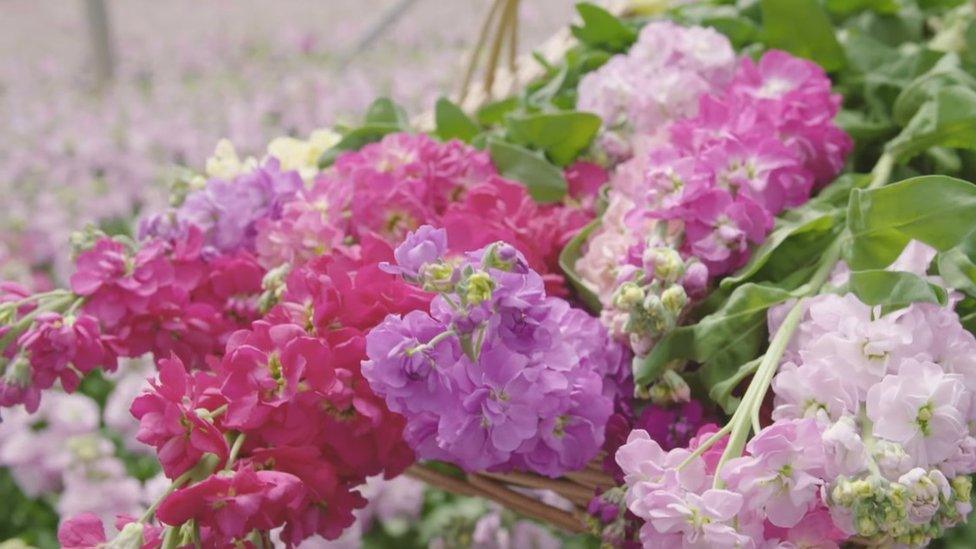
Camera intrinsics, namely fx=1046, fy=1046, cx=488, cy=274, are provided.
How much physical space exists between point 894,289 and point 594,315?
7.3 inches

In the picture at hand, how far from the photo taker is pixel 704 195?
1.71ft

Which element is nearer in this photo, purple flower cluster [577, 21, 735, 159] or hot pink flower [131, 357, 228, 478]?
hot pink flower [131, 357, 228, 478]

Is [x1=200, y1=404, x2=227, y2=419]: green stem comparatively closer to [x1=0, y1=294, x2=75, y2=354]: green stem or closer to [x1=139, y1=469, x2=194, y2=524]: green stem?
[x1=139, y1=469, x2=194, y2=524]: green stem

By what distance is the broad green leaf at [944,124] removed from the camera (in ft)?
1.89

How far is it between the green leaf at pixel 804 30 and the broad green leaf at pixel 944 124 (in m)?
0.14

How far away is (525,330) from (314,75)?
1.32 m

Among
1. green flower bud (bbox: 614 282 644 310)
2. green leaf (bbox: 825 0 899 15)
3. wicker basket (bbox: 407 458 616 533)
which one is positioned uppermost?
green flower bud (bbox: 614 282 644 310)

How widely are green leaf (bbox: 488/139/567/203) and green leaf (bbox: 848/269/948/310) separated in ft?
0.80

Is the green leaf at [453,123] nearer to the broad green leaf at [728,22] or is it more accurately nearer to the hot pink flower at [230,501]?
the broad green leaf at [728,22]

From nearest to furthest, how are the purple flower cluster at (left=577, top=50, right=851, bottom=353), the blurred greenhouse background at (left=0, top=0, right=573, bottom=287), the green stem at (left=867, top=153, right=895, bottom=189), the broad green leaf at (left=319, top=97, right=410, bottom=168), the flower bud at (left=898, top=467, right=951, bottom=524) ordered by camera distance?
the flower bud at (left=898, top=467, right=951, bottom=524)
the purple flower cluster at (left=577, top=50, right=851, bottom=353)
the green stem at (left=867, top=153, right=895, bottom=189)
the broad green leaf at (left=319, top=97, right=410, bottom=168)
the blurred greenhouse background at (left=0, top=0, right=573, bottom=287)

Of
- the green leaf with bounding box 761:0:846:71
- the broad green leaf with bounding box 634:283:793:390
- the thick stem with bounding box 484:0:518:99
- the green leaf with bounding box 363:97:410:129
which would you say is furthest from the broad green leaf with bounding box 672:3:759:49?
the broad green leaf with bounding box 634:283:793:390

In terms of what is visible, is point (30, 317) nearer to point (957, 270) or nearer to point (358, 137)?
point (358, 137)

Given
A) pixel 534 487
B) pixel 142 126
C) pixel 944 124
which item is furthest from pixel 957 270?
pixel 142 126

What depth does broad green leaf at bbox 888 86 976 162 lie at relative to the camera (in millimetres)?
577
